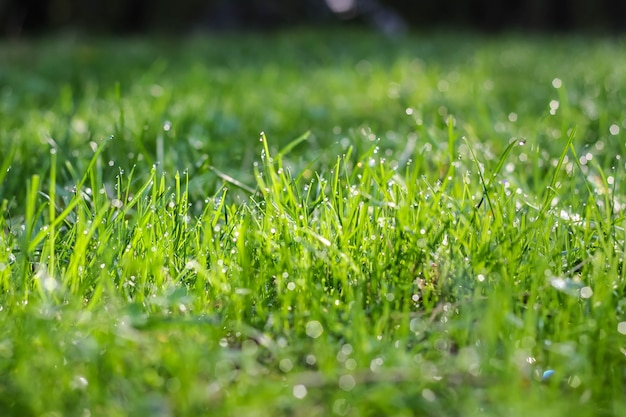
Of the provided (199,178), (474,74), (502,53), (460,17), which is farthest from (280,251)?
(460,17)

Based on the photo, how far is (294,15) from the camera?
8570mm

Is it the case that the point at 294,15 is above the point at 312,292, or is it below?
below

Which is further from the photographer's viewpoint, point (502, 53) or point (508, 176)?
point (502, 53)

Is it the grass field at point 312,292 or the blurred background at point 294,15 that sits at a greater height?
the grass field at point 312,292

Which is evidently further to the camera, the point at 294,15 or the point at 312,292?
the point at 294,15

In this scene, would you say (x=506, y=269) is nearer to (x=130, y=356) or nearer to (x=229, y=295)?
(x=229, y=295)

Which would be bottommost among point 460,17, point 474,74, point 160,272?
point 460,17

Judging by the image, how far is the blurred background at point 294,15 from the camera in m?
8.20

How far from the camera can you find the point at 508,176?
1712 mm

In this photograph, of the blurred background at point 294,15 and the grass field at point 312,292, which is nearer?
the grass field at point 312,292

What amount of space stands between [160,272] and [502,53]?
4.54 metres

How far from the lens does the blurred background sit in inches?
323

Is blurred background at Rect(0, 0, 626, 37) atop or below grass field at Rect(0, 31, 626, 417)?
below

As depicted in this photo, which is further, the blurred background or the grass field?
the blurred background
